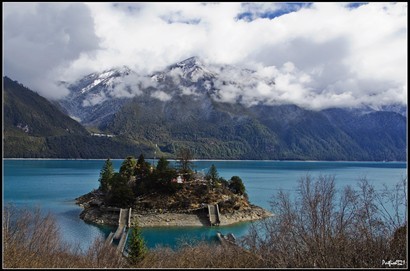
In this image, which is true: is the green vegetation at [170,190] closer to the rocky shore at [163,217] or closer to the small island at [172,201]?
the small island at [172,201]

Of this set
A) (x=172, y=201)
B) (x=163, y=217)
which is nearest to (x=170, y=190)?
(x=172, y=201)

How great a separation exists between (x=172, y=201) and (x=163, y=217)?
2878mm

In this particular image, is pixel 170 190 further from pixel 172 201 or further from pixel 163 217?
pixel 163 217

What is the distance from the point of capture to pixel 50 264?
1406 cm

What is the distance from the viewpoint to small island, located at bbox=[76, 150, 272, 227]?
4616 cm

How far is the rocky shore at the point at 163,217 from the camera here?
4538 centimetres

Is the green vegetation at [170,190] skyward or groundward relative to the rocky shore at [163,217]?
skyward

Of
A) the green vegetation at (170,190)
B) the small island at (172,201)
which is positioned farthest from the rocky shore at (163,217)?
the green vegetation at (170,190)

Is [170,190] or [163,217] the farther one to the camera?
[170,190]

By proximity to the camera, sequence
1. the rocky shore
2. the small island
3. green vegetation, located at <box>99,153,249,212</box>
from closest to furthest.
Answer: the rocky shore, the small island, green vegetation, located at <box>99,153,249,212</box>

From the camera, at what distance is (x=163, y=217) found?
151ft

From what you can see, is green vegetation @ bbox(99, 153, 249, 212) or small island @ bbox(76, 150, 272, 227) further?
green vegetation @ bbox(99, 153, 249, 212)

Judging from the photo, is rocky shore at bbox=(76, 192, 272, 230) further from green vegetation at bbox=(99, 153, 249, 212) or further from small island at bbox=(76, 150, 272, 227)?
green vegetation at bbox=(99, 153, 249, 212)

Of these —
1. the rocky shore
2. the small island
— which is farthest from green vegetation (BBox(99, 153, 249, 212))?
the rocky shore
